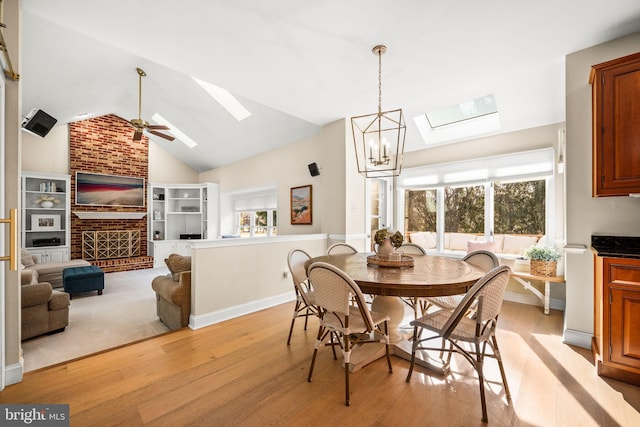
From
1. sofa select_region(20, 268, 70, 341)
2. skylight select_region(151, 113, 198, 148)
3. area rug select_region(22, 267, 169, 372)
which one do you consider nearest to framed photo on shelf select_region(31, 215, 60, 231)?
area rug select_region(22, 267, 169, 372)

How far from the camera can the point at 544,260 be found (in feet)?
11.0

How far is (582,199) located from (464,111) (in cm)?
228

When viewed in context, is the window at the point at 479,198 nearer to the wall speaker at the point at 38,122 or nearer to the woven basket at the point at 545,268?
the woven basket at the point at 545,268

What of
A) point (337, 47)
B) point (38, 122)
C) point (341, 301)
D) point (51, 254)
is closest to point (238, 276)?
point (341, 301)

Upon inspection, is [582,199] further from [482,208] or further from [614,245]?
[482,208]

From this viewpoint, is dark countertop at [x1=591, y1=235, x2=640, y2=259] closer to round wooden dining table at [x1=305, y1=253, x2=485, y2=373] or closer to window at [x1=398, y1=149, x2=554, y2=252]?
round wooden dining table at [x1=305, y1=253, x2=485, y2=373]

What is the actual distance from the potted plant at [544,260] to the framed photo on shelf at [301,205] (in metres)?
3.16

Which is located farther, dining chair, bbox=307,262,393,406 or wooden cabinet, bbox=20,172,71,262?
wooden cabinet, bbox=20,172,71,262

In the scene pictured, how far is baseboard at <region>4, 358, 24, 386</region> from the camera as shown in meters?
1.92

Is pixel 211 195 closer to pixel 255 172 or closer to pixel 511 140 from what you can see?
pixel 255 172

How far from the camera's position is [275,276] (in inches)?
148

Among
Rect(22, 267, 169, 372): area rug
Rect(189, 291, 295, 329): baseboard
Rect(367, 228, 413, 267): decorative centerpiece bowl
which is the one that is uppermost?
Rect(367, 228, 413, 267): decorative centerpiece bowl

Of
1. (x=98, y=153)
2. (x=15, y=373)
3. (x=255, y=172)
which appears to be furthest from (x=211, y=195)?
(x=15, y=373)

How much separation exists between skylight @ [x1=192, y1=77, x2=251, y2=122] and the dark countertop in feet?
15.7
